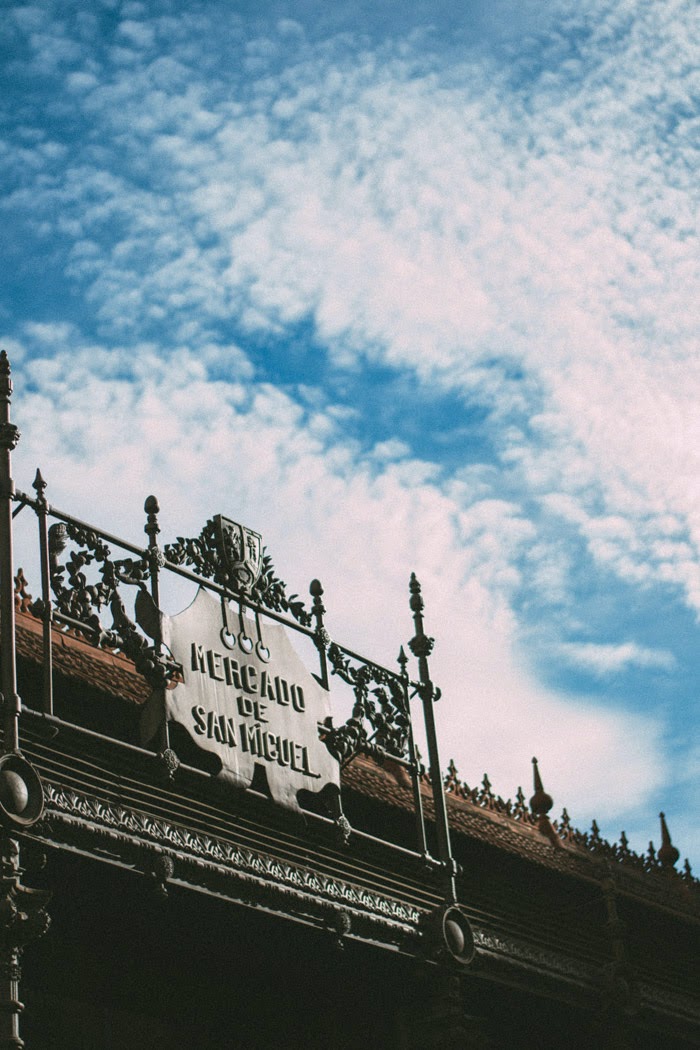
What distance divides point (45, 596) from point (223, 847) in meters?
2.19

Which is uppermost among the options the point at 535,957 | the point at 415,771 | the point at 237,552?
the point at 237,552

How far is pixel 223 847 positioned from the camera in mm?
11688

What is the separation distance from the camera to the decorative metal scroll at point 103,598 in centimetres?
1147

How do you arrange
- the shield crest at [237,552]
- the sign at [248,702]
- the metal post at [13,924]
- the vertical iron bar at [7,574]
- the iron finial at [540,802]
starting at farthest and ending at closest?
1. the iron finial at [540,802]
2. the shield crest at [237,552]
3. the sign at [248,702]
4. the vertical iron bar at [7,574]
5. the metal post at [13,924]

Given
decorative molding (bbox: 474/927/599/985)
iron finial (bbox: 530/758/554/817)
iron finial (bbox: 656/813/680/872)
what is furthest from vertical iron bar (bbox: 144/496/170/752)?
iron finial (bbox: 656/813/680/872)

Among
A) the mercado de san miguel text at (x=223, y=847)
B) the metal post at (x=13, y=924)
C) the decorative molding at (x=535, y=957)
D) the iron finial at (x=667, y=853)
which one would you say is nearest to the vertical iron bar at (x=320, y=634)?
the mercado de san miguel text at (x=223, y=847)

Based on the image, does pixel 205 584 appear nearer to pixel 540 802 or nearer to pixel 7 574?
pixel 7 574

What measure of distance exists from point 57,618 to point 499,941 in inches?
205

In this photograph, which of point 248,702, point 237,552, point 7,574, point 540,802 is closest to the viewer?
point 7,574

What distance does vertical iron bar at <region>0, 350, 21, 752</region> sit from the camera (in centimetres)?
1051

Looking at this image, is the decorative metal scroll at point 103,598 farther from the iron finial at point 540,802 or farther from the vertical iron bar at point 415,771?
the iron finial at point 540,802

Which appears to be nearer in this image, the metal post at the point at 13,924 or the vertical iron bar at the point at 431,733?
the metal post at the point at 13,924

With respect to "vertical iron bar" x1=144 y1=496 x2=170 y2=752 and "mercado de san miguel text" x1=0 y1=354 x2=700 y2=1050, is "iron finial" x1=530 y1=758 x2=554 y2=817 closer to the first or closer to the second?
"mercado de san miguel text" x1=0 y1=354 x2=700 y2=1050

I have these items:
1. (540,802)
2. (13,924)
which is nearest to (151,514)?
(13,924)
